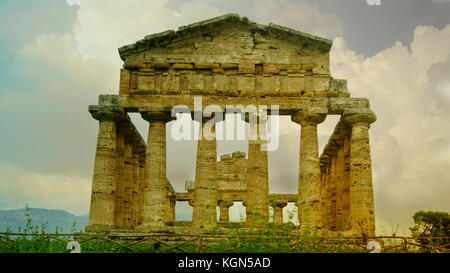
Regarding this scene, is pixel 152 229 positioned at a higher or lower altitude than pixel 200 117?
lower

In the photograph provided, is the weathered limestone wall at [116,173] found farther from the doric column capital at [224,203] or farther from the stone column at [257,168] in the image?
the doric column capital at [224,203]

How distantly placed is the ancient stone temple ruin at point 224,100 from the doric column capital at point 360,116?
45 mm

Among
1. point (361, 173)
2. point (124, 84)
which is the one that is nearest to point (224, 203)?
point (124, 84)

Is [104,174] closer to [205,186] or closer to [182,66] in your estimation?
[205,186]

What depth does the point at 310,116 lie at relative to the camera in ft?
75.2

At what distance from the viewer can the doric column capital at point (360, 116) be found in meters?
22.9

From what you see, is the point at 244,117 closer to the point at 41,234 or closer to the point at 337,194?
the point at 337,194

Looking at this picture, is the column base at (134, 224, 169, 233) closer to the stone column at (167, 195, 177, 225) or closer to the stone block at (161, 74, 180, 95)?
the stone block at (161, 74, 180, 95)

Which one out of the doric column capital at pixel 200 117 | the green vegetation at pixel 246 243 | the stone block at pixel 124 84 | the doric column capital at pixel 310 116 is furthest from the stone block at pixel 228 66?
the green vegetation at pixel 246 243

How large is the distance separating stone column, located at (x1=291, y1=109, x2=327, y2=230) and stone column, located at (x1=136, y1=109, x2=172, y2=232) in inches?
239

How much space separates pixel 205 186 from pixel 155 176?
230 centimetres

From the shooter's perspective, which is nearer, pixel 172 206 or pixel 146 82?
pixel 146 82
